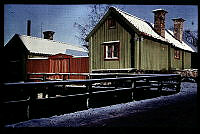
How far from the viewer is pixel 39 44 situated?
24719 millimetres

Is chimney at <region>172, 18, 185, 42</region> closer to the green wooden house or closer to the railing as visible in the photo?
the green wooden house

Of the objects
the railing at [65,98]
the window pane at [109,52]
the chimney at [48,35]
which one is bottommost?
the railing at [65,98]

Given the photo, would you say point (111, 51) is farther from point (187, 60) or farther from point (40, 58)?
point (187, 60)

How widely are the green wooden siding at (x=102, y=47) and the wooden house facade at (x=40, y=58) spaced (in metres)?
0.89

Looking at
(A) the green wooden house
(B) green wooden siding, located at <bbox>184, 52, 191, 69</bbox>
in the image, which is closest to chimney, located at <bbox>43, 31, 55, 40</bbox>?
(A) the green wooden house

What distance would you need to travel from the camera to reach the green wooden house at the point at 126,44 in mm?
17125

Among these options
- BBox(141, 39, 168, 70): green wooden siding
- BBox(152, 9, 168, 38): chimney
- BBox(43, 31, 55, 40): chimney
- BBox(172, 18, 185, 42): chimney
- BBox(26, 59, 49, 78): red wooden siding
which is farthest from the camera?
BBox(43, 31, 55, 40): chimney

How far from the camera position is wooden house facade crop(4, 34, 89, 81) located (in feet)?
62.7

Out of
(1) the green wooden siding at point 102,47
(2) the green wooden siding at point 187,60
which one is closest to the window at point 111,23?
(1) the green wooden siding at point 102,47

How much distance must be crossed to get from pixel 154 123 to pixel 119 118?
972 millimetres

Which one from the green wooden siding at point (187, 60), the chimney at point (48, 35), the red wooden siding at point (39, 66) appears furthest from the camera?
the chimney at point (48, 35)

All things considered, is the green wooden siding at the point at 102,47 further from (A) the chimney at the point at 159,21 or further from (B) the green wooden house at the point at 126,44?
(A) the chimney at the point at 159,21
